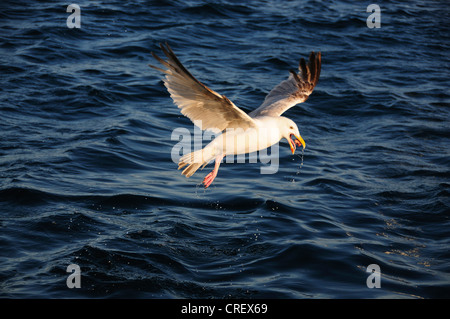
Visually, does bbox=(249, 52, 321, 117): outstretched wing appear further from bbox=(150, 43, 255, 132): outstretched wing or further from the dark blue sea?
the dark blue sea

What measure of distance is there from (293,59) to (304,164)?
17.9ft

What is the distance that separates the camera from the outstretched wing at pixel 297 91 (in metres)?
8.22

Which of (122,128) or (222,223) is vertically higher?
(122,128)

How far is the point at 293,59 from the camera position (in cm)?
1569

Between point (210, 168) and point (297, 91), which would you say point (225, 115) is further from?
point (210, 168)

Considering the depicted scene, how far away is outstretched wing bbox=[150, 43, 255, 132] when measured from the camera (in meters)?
6.39

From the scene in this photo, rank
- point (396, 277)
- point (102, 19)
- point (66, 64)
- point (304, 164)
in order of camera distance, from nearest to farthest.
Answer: point (396, 277), point (304, 164), point (66, 64), point (102, 19)

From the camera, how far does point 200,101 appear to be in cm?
682

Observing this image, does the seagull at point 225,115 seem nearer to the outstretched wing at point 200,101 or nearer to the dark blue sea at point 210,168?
the outstretched wing at point 200,101

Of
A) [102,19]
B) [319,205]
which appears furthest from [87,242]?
[102,19]

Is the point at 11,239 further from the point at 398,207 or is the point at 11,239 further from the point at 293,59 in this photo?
the point at 293,59

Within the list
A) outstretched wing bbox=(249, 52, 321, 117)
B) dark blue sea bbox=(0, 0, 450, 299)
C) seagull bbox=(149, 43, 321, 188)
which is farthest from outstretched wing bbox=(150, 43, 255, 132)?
dark blue sea bbox=(0, 0, 450, 299)

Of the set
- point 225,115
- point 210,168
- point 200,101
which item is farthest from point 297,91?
point 210,168

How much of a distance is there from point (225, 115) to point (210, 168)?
10.8 feet
